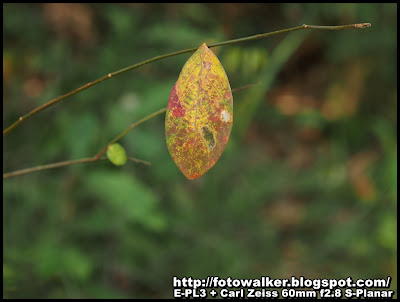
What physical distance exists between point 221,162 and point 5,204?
0.73 m

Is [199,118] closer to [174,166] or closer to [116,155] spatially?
[116,155]

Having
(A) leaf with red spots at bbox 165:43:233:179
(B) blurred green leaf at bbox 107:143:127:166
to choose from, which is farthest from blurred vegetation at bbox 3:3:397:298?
(A) leaf with red spots at bbox 165:43:233:179

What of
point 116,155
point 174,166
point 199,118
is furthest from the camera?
point 174,166

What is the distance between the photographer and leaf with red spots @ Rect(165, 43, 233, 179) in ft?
1.35

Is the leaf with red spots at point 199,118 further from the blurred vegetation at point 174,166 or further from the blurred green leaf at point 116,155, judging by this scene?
the blurred vegetation at point 174,166

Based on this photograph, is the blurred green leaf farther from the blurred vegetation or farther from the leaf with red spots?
the blurred vegetation

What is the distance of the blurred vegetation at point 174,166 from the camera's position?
1.10 m

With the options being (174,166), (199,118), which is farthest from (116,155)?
(174,166)

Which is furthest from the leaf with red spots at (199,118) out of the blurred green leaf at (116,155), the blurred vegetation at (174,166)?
the blurred vegetation at (174,166)

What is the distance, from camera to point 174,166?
4.26 feet

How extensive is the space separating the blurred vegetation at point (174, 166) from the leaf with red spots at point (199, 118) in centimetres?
52

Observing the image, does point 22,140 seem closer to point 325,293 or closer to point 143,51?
point 143,51

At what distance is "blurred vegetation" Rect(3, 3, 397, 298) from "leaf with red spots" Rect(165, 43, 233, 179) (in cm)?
52

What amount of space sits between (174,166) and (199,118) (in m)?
0.89
